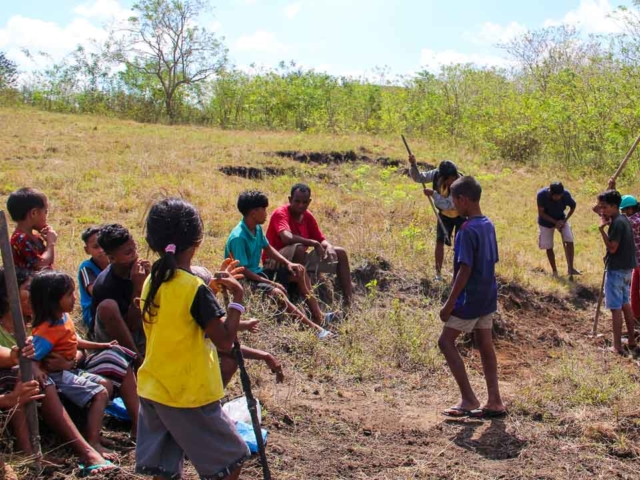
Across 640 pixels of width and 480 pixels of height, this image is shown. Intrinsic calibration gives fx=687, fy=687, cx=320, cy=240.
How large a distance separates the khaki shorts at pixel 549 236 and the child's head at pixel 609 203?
2.18 m

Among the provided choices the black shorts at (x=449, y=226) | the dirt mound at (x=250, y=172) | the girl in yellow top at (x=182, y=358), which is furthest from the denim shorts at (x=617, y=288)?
the dirt mound at (x=250, y=172)

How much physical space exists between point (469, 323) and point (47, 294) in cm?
265

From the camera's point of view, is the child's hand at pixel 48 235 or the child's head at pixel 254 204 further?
the child's head at pixel 254 204

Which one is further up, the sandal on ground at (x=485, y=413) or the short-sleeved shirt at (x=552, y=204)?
the short-sleeved shirt at (x=552, y=204)

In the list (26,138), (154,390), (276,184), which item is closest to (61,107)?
(26,138)

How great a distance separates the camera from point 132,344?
4164 mm

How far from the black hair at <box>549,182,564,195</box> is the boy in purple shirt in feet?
13.8

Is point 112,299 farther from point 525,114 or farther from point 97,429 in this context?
point 525,114

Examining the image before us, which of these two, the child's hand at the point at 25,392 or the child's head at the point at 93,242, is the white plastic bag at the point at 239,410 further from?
the child's head at the point at 93,242

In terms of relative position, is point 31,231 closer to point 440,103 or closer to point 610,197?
point 610,197

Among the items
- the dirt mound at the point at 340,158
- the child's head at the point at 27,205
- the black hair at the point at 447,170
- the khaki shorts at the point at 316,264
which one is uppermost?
the dirt mound at the point at 340,158

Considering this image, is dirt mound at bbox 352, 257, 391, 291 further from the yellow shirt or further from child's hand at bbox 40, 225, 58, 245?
the yellow shirt

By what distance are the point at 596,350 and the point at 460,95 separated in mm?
14248

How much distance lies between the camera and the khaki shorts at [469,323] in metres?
4.61
